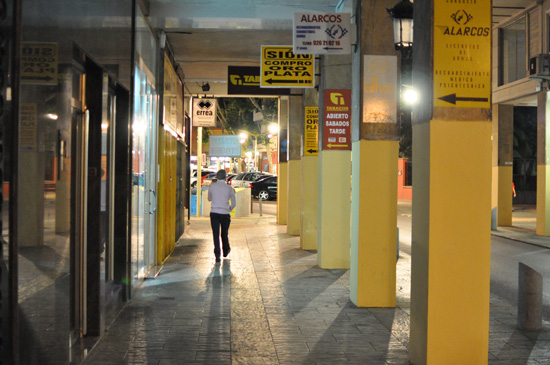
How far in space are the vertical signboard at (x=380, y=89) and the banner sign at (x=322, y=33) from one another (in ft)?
1.74

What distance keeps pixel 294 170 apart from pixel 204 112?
4.45 metres

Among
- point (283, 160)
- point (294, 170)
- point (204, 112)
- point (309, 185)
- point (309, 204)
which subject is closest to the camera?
point (309, 204)

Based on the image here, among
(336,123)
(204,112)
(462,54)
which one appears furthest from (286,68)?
(204,112)

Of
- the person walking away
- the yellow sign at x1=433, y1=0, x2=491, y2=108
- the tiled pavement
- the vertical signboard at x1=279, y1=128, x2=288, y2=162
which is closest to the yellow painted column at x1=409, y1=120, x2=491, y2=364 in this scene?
the yellow sign at x1=433, y1=0, x2=491, y2=108

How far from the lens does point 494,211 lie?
19.3 metres

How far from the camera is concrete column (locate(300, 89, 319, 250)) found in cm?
1402

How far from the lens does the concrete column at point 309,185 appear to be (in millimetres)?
14023

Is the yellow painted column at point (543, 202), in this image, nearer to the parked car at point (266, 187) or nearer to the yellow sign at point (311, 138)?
the yellow sign at point (311, 138)

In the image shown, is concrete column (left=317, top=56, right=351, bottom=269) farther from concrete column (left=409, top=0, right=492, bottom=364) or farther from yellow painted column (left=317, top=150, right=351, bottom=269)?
concrete column (left=409, top=0, right=492, bottom=364)

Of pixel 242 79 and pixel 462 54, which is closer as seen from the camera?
pixel 462 54

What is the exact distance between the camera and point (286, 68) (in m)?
11.9

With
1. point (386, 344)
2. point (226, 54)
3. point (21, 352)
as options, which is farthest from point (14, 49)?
point (226, 54)

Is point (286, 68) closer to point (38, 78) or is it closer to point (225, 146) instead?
point (38, 78)

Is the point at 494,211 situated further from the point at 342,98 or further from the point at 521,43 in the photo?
the point at 342,98
